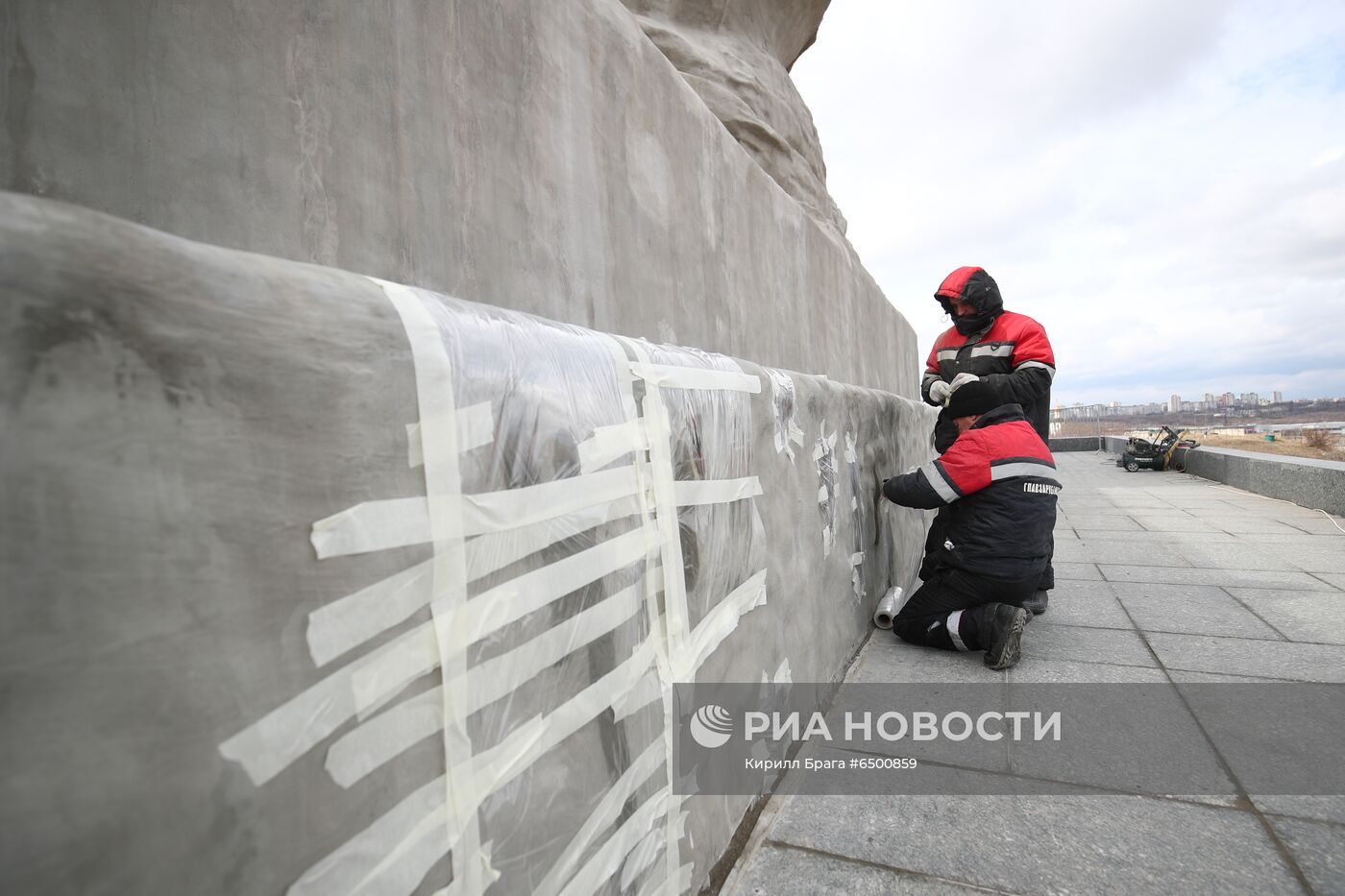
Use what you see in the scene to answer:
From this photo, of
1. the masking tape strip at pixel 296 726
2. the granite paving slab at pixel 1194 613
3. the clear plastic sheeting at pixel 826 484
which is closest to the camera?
the masking tape strip at pixel 296 726

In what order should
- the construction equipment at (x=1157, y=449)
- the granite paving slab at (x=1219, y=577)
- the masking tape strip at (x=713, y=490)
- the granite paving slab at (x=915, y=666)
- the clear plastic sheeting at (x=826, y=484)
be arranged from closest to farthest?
the masking tape strip at (x=713, y=490) < the clear plastic sheeting at (x=826, y=484) < the granite paving slab at (x=915, y=666) < the granite paving slab at (x=1219, y=577) < the construction equipment at (x=1157, y=449)

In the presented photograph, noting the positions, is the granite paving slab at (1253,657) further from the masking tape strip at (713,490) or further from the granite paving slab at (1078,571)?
the masking tape strip at (713,490)

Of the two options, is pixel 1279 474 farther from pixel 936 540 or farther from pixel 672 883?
pixel 672 883

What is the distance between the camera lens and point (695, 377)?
166 centimetres

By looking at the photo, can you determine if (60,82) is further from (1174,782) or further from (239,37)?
(1174,782)

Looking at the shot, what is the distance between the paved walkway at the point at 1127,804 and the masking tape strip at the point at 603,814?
624 mm

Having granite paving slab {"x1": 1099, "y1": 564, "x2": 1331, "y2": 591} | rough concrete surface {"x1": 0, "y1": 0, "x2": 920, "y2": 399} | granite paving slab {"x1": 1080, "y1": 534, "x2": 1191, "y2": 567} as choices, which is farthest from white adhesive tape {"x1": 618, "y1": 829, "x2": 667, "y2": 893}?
granite paving slab {"x1": 1080, "y1": 534, "x2": 1191, "y2": 567}

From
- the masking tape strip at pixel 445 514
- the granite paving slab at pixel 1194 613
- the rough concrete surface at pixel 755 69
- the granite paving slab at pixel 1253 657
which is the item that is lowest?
the granite paving slab at pixel 1194 613

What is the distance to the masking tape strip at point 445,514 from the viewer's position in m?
0.79

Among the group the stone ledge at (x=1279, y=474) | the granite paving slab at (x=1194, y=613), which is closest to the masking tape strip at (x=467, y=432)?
the granite paving slab at (x=1194, y=613)

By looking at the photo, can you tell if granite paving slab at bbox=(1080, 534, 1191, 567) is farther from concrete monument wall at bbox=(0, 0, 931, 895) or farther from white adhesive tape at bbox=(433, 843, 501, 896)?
white adhesive tape at bbox=(433, 843, 501, 896)

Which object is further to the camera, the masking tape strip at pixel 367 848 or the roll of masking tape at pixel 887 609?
the roll of masking tape at pixel 887 609

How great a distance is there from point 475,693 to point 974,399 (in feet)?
12.0

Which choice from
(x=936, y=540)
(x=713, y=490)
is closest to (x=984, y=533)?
(x=936, y=540)
